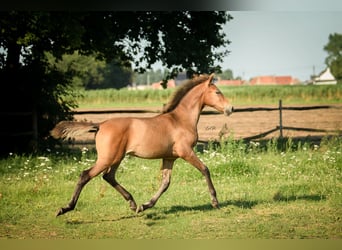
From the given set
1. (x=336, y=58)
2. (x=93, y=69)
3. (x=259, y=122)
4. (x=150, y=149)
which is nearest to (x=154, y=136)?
(x=150, y=149)

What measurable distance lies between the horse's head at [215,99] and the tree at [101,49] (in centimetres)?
207

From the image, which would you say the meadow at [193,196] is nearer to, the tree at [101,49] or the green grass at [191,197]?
the green grass at [191,197]

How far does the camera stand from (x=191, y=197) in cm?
482

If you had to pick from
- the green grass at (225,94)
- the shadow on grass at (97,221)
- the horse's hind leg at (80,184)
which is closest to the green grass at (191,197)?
Result: the shadow on grass at (97,221)

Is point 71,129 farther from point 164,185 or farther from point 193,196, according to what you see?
point 193,196

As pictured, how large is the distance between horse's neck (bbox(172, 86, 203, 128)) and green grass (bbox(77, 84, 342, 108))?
1.37 metres

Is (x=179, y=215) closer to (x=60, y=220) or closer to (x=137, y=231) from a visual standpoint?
(x=137, y=231)

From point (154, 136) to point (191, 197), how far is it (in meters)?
0.86

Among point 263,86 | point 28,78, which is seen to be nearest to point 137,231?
point 28,78

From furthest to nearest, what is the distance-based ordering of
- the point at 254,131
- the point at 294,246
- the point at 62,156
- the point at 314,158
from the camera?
the point at 254,131 → the point at 62,156 → the point at 314,158 → the point at 294,246

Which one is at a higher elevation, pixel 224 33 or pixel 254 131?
pixel 224 33

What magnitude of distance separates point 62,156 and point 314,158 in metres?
3.31

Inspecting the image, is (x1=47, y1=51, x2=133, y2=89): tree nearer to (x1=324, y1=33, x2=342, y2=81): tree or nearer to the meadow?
the meadow

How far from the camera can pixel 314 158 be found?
19.4 ft
